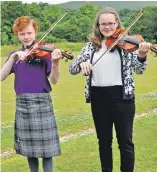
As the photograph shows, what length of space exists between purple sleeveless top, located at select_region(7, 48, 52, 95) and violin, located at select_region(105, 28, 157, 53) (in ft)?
2.75

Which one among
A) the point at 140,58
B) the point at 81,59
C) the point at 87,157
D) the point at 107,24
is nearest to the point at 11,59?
the point at 81,59

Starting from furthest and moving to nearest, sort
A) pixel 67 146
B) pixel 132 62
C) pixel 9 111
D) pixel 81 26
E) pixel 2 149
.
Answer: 1. pixel 81 26
2. pixel 9 111
3. pixel 2 149
4. pixel 67 146
5. pixel 132 62

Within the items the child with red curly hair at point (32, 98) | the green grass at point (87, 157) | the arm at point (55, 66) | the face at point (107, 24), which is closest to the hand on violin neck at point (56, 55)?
the arm at point (55, 66)

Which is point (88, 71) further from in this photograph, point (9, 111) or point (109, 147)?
point (9, 111)

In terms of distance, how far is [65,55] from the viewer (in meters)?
5.29

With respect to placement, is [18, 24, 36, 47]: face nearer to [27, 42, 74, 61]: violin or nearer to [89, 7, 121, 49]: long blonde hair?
[27, 42, 74, 61]: violin

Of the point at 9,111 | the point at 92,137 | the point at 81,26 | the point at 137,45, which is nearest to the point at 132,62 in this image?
the point at 137,45

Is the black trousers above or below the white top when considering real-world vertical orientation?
below

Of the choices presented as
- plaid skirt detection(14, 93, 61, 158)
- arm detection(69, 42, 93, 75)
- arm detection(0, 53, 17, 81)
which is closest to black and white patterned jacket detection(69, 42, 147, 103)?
arm detection(69, 42, 93, 75)

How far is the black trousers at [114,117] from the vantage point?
5340 millimetres

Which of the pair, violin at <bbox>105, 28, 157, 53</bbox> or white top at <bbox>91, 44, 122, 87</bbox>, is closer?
violin at <bbox>105, 28, 157, 53</bbox>

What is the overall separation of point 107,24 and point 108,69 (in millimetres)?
559

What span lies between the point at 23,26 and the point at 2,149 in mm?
5063

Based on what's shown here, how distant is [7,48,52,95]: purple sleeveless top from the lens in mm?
5395
